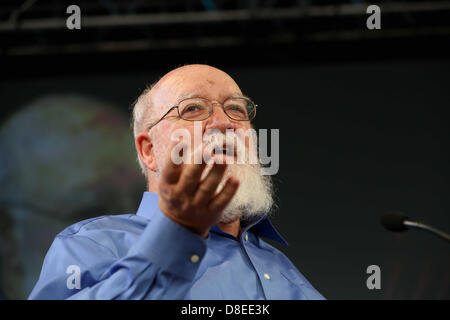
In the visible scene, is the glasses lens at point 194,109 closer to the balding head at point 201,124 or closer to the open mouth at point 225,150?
the balding head at point 201,124

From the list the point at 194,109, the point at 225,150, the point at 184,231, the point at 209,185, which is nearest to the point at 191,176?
the point at 209,185

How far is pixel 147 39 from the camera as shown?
4.08 meters

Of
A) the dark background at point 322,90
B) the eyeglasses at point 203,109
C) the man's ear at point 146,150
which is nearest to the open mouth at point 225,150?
the eyeglasses at point 203,109

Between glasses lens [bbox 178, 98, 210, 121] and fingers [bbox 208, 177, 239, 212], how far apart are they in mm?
571

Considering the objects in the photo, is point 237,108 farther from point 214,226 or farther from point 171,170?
point 171,170

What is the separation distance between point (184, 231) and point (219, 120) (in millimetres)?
554

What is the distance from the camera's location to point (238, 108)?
5.03ft

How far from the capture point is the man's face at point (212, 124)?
56.6 inches

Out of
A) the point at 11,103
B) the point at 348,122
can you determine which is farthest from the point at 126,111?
the point at 348,122

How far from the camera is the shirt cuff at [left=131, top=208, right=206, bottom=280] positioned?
0.96 metres

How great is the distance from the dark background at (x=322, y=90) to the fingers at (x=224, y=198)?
286cm
